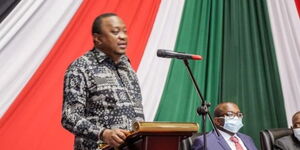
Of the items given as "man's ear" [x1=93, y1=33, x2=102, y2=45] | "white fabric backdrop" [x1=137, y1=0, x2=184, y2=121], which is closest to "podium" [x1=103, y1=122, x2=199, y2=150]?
"man's ear" [x1=93, y1=33, x2=102, y2=45]

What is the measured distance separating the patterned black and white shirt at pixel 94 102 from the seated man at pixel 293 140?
7.26ft

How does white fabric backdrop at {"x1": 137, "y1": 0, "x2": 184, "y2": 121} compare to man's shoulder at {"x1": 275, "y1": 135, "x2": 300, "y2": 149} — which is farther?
white fabric backdrop at {"x1": 137, "y1": 0, "x2": 184, "y2": 121}

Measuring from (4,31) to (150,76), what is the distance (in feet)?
4.62

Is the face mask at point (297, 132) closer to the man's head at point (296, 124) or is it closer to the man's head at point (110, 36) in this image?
the man's head at point (296, 124)

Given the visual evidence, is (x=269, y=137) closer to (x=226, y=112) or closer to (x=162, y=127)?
(x=226, y=112)

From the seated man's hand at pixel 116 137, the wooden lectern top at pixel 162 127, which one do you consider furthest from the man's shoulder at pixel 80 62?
the wooden lectern top at pixel 162 127

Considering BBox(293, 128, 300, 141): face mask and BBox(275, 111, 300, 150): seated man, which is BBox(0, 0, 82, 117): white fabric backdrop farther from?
BBox(293, 128, 300, 141): face mask

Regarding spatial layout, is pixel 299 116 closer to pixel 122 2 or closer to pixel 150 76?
pixel 150 76

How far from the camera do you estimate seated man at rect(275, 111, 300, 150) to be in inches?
151

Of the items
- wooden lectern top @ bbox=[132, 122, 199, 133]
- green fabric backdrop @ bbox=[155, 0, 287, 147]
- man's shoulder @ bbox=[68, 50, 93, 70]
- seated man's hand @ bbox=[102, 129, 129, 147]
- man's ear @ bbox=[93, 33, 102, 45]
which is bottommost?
seated man's hand @ bbox=[102, 129, 129, 147]

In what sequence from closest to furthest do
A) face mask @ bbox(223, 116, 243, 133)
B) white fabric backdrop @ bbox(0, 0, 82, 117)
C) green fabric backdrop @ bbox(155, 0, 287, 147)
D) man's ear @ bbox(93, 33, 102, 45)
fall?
man's ear @ bbox(93, 33, 102, 45) < white fabric backdrop @ bbox(0, 0, 82, 117) < face mask @ bbox(223, 116, 243, 133) < green fabric backdrop @ bbox(155, 0, 287, 147)

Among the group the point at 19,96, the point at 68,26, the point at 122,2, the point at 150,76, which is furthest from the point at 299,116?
the point at 19,96

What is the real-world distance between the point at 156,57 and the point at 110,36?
2.17 meters

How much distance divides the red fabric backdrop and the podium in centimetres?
181
